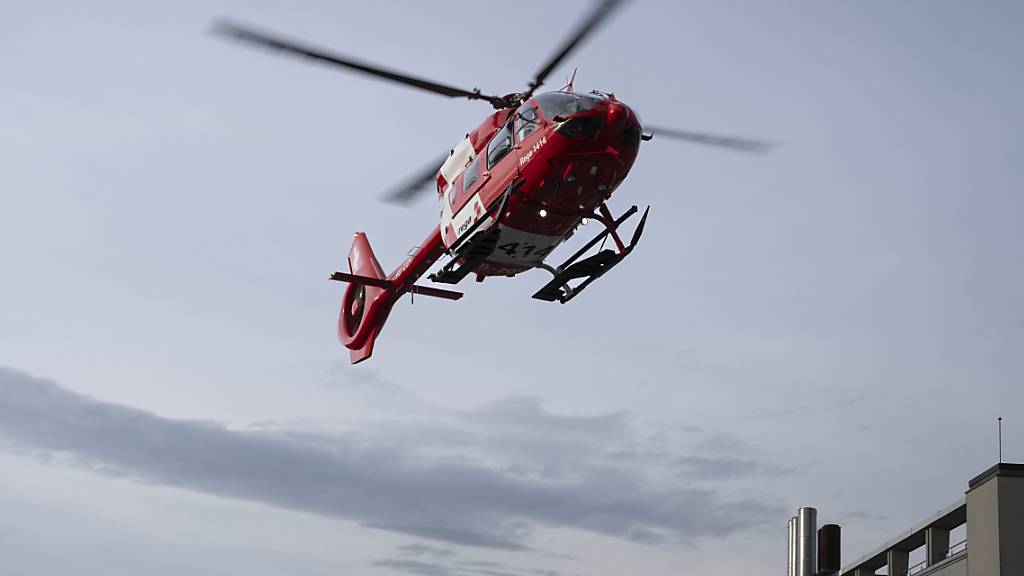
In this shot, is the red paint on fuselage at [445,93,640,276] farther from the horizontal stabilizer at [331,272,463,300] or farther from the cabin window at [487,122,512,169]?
the horizontal stabilizer at [331,272,463,300]

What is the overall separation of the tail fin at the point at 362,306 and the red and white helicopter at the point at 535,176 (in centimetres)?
400

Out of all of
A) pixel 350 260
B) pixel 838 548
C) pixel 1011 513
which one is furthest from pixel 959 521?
pixel 838 548

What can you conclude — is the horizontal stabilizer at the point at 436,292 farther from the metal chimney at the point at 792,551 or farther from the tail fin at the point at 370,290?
the metal chimney at the point at 792,551

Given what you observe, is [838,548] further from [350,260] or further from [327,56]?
[327,56]

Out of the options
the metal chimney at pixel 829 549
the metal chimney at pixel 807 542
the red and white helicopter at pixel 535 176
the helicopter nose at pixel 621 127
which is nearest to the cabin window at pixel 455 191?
the red and white helicopter at pixel 535 176

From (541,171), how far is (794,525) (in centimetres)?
3612

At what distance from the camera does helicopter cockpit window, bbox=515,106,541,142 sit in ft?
80.0

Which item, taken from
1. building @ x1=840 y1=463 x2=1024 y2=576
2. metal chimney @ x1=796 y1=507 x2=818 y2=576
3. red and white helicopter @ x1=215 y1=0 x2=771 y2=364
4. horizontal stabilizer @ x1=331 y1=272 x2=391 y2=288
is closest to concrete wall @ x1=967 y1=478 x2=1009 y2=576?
building @ x1=840 y1=463 x2=1024 y2=576

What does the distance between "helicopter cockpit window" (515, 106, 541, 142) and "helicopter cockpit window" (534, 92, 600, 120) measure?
24 cm

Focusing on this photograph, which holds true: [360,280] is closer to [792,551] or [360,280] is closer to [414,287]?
[414,287]

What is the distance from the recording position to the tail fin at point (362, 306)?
32594 millimetres

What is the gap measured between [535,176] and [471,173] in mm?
2876

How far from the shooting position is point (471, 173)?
26641mm

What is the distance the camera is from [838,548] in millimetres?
52625
